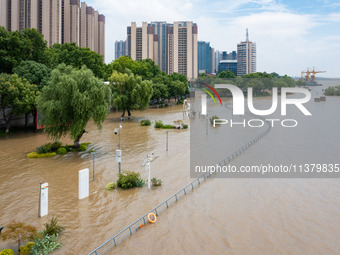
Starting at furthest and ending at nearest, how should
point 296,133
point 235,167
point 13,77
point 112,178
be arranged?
point 296,133
point 13,77
point 235,167
point 112,178

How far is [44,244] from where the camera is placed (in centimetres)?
1151

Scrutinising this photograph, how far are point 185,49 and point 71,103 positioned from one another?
143 metres

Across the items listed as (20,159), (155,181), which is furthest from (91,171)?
(20,159)

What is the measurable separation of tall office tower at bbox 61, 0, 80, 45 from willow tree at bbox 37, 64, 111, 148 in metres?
80.0

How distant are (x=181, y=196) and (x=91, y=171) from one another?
309 inches

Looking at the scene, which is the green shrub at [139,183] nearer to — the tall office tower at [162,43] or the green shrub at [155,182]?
the green shrub at [155,182]

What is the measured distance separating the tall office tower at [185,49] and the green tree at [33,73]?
123 metres

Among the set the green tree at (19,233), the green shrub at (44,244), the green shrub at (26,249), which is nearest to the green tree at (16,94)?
the green tree at (19,233)

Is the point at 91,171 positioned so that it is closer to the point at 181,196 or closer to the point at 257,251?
the point at 181,196

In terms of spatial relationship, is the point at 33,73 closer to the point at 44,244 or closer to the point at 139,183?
the point at 139,183

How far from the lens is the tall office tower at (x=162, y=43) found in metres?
184

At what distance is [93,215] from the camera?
48.1 ft

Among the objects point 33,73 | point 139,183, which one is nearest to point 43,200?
point 139,183

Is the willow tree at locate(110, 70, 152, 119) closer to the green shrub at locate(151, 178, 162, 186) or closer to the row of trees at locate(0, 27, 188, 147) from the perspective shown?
the row of trees at locate(0, 27, 188, 147)
